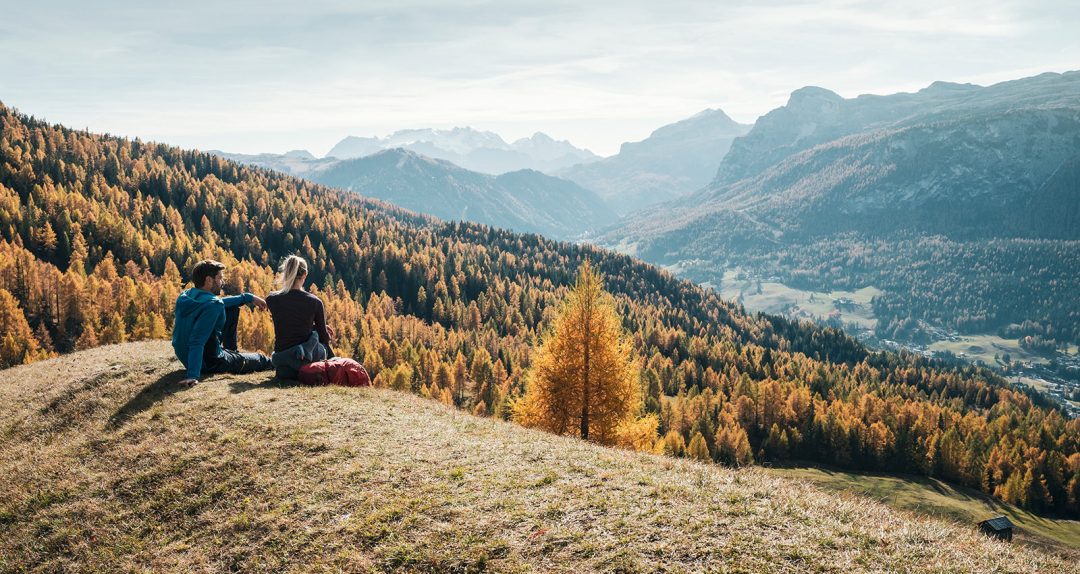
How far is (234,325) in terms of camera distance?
2055 centimetres

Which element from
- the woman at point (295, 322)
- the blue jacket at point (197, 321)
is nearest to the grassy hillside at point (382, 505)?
the blue jacket at point (197, 321)

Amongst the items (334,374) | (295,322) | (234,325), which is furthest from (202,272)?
(334,374)

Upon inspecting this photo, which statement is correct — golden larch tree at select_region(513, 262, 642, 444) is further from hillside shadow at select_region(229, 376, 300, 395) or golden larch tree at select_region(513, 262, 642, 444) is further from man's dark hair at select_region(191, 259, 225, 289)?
man's dark hair at select_region(191, 259, 225, 289)

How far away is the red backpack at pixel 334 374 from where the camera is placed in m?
20.0

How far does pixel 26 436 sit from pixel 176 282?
15051cm

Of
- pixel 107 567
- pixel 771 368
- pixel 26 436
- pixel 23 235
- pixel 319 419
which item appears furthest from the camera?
pixel 771 368

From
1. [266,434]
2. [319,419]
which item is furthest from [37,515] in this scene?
[319,419]

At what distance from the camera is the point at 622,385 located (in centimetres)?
3650

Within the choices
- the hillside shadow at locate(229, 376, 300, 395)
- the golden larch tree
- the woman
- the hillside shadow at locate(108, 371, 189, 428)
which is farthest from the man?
the golden larch tree

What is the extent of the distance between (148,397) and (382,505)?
1173 cm

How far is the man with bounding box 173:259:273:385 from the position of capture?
715 inches

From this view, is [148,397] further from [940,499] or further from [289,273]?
[940,499]

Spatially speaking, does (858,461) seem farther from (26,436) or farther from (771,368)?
(26,436)

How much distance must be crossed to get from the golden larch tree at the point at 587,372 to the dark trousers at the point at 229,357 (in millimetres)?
19750
